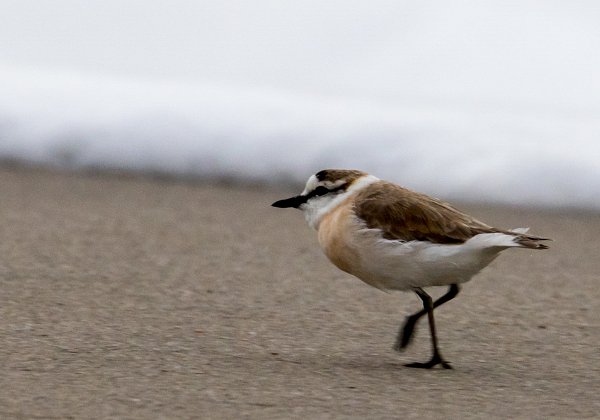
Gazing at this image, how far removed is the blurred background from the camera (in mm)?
7031

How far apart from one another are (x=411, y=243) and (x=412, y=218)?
11 cm

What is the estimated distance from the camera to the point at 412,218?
404cm

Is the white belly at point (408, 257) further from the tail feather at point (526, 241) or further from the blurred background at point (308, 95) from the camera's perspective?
the blurred background at point (308, 95)

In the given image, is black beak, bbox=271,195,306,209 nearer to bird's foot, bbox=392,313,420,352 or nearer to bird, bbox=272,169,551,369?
bird, bbox=272,169,551,369

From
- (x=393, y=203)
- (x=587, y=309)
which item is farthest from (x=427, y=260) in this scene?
(x=587, y=309)

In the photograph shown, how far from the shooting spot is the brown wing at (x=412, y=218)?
3.96 metres

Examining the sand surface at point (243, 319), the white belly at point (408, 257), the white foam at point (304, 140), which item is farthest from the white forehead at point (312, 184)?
the white foam at point (304, 140)

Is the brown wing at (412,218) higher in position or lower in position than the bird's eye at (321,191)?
lower

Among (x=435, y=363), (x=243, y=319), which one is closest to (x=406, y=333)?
(x=435, y=363)

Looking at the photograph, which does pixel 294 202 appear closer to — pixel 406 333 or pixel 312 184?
pixel 312 184

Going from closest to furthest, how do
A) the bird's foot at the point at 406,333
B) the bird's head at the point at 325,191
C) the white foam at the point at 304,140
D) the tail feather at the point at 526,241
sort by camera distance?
the tail feather at the point at 526,241 → the bird's foot at the point at 406,333 → the bird's head at the point at 325,191 → the white foam at the point at 304,140

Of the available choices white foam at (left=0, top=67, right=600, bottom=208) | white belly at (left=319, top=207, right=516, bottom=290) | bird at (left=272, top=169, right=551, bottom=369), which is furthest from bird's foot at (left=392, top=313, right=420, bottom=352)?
white foam at (left=0, top=67, right=600, bottom=208)

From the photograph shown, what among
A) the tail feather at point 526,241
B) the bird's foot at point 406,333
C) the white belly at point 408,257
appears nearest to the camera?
the tail feather at point 526,241

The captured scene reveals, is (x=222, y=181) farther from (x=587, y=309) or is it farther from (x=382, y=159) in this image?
(x=587, y=309)
